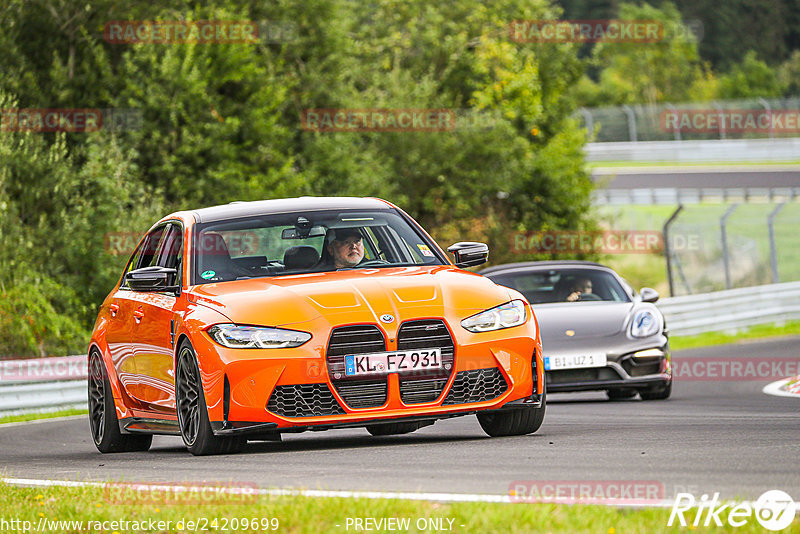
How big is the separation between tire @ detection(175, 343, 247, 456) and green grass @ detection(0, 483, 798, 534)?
1703mm

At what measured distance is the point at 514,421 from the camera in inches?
346

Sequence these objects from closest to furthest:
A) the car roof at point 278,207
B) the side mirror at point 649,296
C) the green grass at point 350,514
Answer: the green grass at point 350,514, the car roof at point 278,207, the side mirror at point 649,296

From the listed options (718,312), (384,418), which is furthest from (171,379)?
(718,312)

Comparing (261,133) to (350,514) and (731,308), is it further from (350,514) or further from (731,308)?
(350,514)

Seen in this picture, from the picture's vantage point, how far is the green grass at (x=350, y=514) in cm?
501

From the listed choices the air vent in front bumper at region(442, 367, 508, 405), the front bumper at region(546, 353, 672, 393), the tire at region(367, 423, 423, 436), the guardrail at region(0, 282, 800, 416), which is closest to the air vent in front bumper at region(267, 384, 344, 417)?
the air vent in front bumper at region(442, 367, 508, 405)

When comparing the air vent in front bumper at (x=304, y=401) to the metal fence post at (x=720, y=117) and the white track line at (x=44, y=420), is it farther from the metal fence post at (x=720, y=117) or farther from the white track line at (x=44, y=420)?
the metal fence post at (x=720, y=117)

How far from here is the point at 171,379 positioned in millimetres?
8867

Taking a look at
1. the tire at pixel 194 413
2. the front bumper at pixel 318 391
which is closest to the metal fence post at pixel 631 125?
the tire at pixel 194 413

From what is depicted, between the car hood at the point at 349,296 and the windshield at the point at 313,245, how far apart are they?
291mm

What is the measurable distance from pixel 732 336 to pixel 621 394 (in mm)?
11993

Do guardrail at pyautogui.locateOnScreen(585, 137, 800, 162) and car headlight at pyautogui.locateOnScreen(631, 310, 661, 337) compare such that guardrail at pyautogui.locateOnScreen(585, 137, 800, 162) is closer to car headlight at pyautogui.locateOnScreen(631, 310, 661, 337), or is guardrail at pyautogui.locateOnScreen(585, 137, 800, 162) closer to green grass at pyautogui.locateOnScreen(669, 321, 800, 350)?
green grass at pyautogui.locateOnScreen(669, 321, 800, 350)

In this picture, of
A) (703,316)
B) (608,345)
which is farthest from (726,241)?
(608,345)

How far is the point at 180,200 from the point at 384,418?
2388 cm
